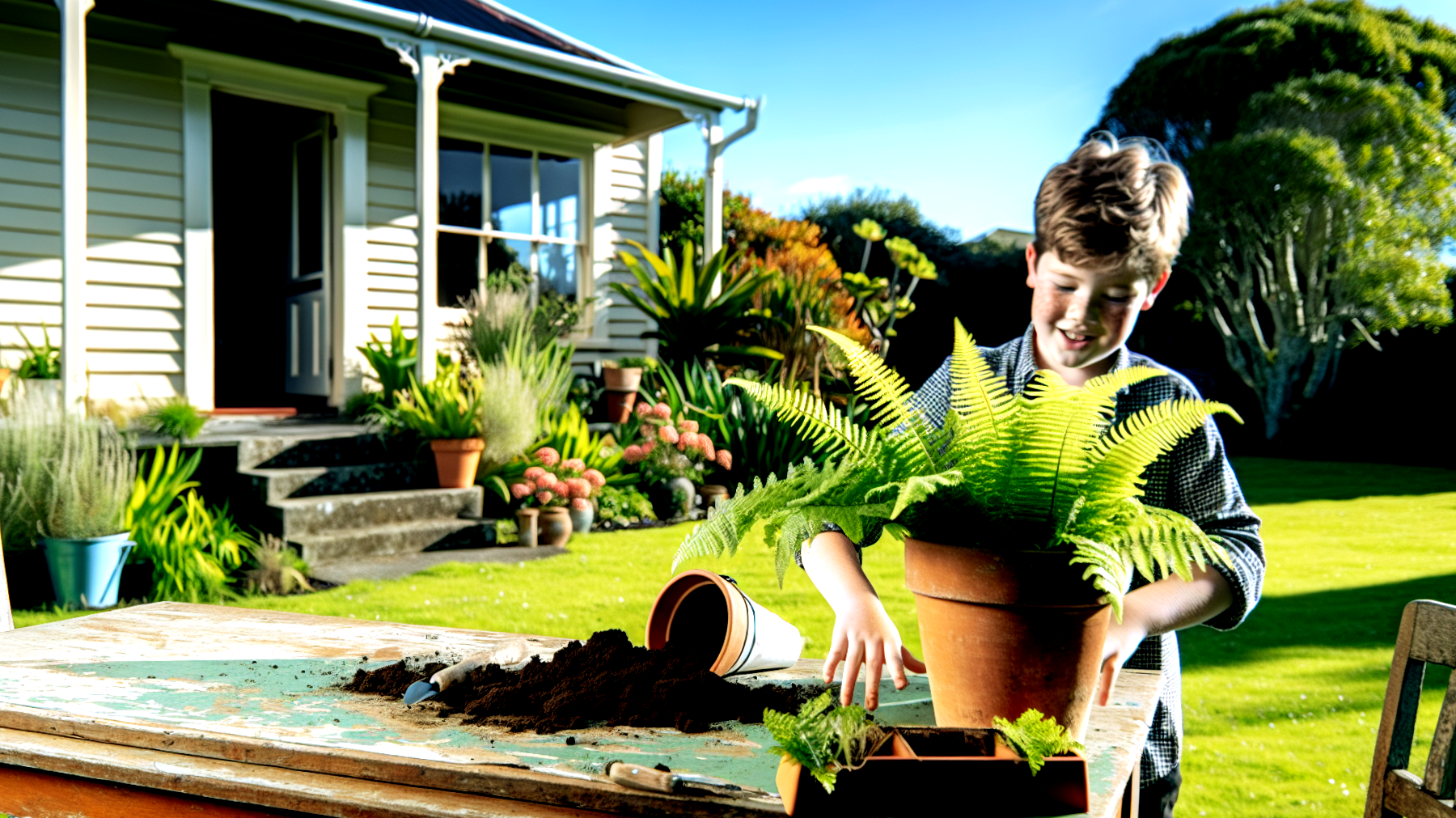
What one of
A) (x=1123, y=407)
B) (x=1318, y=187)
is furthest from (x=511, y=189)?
(x=1318, y=187)

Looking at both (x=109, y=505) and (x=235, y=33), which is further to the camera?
(x=235, y=33)

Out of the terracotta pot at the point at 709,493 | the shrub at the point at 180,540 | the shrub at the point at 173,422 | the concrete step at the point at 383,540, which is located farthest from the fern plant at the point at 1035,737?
the terracotta pot at the point at 709,493

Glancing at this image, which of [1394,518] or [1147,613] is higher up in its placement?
[1147,613]

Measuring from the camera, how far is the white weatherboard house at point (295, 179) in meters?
6.05

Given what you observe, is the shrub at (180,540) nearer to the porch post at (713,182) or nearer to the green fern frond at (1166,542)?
the green fern frond at (1166,542)

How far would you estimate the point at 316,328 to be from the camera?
7316 millimetres

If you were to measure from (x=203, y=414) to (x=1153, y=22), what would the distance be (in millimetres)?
15802

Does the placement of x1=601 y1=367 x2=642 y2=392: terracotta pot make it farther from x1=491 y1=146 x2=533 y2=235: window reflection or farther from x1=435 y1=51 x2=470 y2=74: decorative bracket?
x1=435 y1=51 x2=470 y2=74: decorative bracket

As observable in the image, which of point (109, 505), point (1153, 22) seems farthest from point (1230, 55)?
point (109, 505)

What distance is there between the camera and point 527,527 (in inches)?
216

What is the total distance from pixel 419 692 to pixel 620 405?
249 inches

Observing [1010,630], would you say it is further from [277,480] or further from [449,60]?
[449,60]

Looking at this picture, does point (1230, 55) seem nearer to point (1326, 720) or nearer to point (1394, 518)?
point (1394, 518)

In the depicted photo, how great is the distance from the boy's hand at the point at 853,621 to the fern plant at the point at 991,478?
78 mm
